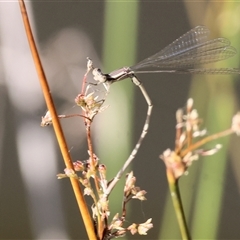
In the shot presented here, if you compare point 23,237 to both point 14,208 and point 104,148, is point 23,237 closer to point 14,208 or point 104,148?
point 14,208

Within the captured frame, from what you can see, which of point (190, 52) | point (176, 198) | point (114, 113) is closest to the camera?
point (176, 198)

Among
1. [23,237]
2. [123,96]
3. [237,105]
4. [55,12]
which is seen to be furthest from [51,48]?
[23,237]

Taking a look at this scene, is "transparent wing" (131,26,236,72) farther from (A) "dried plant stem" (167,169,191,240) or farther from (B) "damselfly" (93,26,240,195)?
(A) "dried plant stem" (167,169,191,240)

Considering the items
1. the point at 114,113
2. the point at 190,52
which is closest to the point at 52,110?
the point at 190,52

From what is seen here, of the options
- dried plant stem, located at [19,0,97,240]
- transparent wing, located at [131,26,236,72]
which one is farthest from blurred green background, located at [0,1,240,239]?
dried plant stem, located at [19,0,97,240]

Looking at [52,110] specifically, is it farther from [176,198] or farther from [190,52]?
[190,52]
